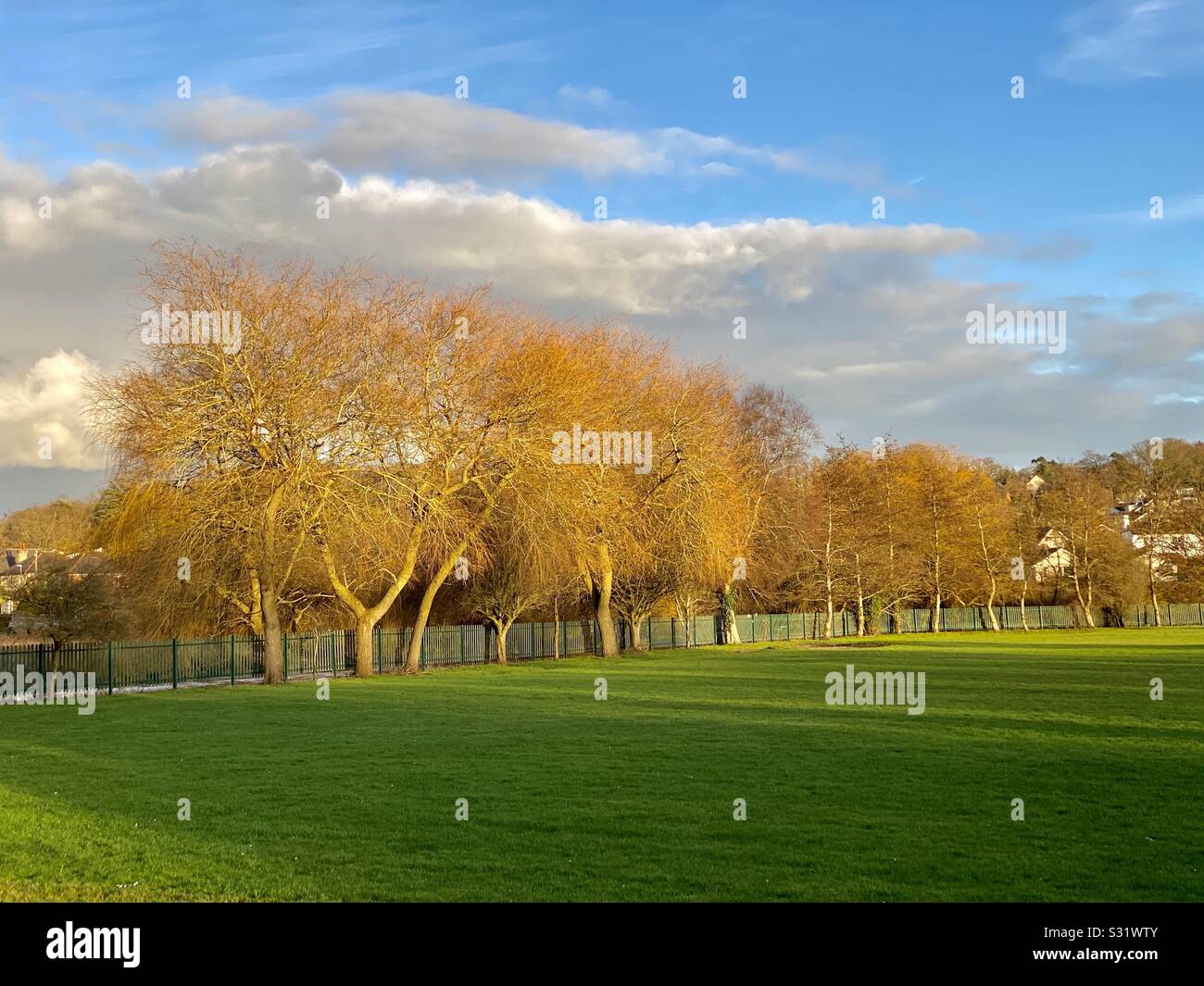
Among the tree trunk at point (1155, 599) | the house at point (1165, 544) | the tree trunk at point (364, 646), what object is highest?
the house at point (1165, 544)

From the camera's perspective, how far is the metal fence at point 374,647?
102 feet

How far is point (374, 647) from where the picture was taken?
43406 millimetres

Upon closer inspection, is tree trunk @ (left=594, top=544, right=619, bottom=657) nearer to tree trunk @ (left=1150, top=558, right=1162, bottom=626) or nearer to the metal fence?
the metal fence

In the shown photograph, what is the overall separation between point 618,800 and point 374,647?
3303cm

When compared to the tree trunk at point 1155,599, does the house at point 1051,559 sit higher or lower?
higher

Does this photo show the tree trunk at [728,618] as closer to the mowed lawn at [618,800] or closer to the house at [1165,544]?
the mowed lawn at [618,800]

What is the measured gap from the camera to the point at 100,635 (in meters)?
36.8

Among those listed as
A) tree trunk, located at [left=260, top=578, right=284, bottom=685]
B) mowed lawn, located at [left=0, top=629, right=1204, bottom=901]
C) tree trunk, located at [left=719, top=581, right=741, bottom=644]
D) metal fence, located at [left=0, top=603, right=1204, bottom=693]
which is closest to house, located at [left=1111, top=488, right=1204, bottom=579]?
metal fence, located at [left=0, top=603, right=1204, bottom=693]

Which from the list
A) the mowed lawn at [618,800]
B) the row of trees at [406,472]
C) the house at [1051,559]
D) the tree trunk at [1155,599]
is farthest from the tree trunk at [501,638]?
the tree trunk at [1155,599]

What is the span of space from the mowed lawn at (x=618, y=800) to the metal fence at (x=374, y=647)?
6.92 m

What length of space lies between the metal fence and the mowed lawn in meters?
6.92

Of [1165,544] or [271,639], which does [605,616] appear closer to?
[271,639]

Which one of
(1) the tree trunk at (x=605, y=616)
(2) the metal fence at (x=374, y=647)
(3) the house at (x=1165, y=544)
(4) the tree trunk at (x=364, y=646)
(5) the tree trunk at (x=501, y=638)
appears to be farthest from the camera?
(3) the house at (x=1165, y=544)
